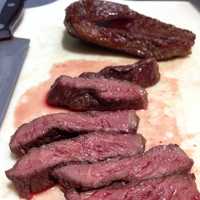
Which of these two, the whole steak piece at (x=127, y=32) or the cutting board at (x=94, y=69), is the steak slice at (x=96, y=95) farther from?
the whole steak piece at (x=127, y=32)

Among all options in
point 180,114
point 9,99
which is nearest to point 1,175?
point 9,99

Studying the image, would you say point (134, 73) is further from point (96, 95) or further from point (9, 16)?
point (9, 16)

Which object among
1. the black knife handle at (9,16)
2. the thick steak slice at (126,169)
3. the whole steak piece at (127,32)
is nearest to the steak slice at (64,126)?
the thick steak slice at (126,169)

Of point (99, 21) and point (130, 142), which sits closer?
point (130, 142)

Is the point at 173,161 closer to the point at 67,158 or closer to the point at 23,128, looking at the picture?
the point at 67,158

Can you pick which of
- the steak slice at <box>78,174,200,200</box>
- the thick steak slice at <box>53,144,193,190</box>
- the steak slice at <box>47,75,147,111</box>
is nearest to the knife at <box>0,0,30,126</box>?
the steak slice at <box>47,75,147,111</box>

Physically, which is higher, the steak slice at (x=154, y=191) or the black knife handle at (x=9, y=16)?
the black knife handle at (x=9, y=16)
